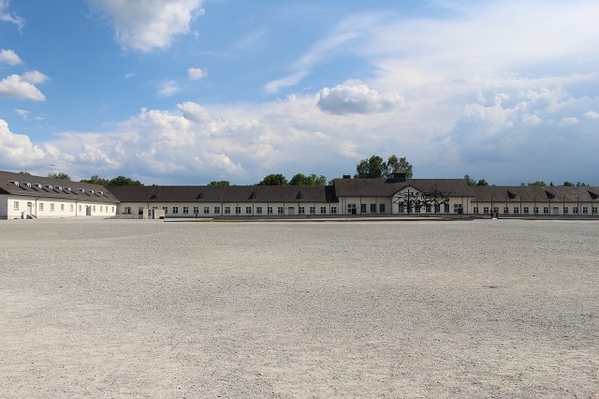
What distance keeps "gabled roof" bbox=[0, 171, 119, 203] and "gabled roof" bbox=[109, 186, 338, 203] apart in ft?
14.3

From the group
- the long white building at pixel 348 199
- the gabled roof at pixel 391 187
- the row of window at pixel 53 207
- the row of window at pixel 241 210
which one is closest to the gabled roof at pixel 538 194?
the long white building at pixel 348 199

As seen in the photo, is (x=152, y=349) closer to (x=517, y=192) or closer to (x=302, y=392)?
(x=302, y=392)

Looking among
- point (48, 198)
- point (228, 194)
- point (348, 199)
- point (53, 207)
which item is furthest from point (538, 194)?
point (48, 198)

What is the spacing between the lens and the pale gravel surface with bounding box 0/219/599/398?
13.3 ft

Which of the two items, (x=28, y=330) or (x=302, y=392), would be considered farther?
(x=28, y=330)

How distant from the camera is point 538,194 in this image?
7150 cm

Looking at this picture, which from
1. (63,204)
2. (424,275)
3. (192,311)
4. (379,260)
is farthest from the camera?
(63,204)

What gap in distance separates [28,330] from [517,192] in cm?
7664

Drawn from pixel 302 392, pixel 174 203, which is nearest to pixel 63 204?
pixel 174 203

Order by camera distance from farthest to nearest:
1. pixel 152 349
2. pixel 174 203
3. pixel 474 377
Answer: pixel 174 203
pixel 152 349
pixel 474 377

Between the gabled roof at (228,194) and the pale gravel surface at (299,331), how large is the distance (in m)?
58.4

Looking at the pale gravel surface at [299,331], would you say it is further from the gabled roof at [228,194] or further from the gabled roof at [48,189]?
the gabled roof at [228,194]

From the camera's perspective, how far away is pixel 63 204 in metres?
58.9

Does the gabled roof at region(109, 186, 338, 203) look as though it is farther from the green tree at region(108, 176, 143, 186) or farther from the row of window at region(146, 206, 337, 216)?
the green tree at region(108, 176, 143, 186)
